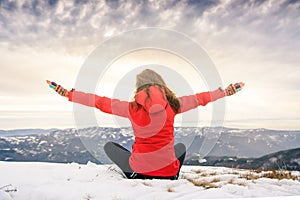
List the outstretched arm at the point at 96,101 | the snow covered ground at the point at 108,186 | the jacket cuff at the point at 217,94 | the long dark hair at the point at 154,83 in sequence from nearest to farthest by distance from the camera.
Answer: the snow covered ground at the point at 108,186, the outstretched arm at the point at 96,101, the long dark hair at the point at 154,83, the jacket cuff at the point at 217,94

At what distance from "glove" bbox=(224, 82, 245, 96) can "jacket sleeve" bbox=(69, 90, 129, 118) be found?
1.15 meters

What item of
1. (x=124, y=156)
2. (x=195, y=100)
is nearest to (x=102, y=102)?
(x=124, y=156)

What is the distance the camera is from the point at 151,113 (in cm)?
326

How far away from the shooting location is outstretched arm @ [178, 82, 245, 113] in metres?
3.43

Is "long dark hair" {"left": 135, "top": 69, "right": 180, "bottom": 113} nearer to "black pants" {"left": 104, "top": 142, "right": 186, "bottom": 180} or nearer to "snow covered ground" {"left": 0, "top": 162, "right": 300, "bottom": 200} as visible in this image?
"black pants" {"left": 104, "top": 142, "right": 186, "bottom": 180}

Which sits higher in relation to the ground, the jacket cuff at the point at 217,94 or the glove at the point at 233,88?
the glove at the point at 233,88

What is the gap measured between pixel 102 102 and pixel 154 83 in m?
0.61

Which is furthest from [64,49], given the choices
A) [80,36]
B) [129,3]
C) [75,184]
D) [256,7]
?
[256,7]

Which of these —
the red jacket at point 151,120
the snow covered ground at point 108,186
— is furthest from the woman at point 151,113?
the snow covered ground at point 108,186

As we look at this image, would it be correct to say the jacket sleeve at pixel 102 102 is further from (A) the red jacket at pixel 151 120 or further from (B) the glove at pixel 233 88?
(B) the glove at pixel 233 88

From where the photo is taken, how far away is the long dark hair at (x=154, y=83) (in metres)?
3.35

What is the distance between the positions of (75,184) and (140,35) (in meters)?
2.20

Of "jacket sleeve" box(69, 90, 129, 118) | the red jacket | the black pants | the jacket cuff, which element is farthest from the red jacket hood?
the black pants

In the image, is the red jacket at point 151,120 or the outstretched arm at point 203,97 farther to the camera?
the outstretched arm at point 203,97
